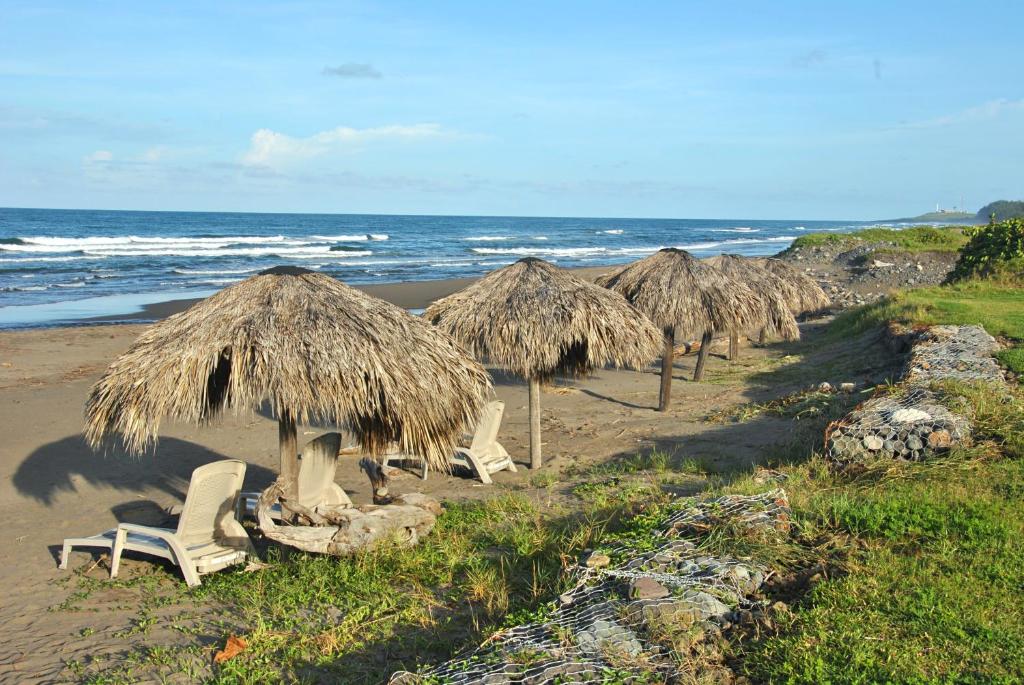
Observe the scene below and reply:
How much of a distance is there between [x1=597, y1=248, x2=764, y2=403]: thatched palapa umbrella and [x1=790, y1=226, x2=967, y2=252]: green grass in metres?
23.0

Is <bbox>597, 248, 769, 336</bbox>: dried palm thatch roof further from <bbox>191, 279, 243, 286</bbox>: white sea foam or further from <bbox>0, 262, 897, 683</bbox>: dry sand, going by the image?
<bbox>191, 279, 243, 286</bbox>: white sea foam

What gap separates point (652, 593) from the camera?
14.6 ft

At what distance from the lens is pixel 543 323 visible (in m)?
9.57

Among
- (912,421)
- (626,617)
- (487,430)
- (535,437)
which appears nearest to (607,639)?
(626,617)

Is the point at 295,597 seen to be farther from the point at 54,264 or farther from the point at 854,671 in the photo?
the point at 54,264

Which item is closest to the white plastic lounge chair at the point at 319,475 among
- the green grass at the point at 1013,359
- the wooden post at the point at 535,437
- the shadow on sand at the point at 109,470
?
the shadow on sand at the point at 109,470

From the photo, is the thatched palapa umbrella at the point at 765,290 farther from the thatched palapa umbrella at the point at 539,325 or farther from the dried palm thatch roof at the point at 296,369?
the dried palm thatch roof at the point at 296,369

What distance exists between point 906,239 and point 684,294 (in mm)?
27010

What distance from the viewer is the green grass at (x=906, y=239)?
3362cm

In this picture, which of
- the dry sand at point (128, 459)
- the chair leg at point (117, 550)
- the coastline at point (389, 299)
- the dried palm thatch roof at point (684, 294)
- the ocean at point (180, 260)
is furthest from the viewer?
the ocean at point (180, 260)

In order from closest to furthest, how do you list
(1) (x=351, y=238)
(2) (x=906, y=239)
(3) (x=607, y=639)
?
(3) (x=607, y=639) < (2) (x=906, y=239) < (1) (x=351, y=238)

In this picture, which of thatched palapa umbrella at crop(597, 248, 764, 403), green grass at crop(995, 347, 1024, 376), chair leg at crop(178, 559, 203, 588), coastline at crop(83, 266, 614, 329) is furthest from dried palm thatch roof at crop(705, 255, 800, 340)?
chair leg at crop(178, 559, 203, 588)

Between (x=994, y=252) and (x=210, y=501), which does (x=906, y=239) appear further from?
(x=210, y=501)

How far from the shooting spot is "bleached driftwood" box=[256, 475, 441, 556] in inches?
249
